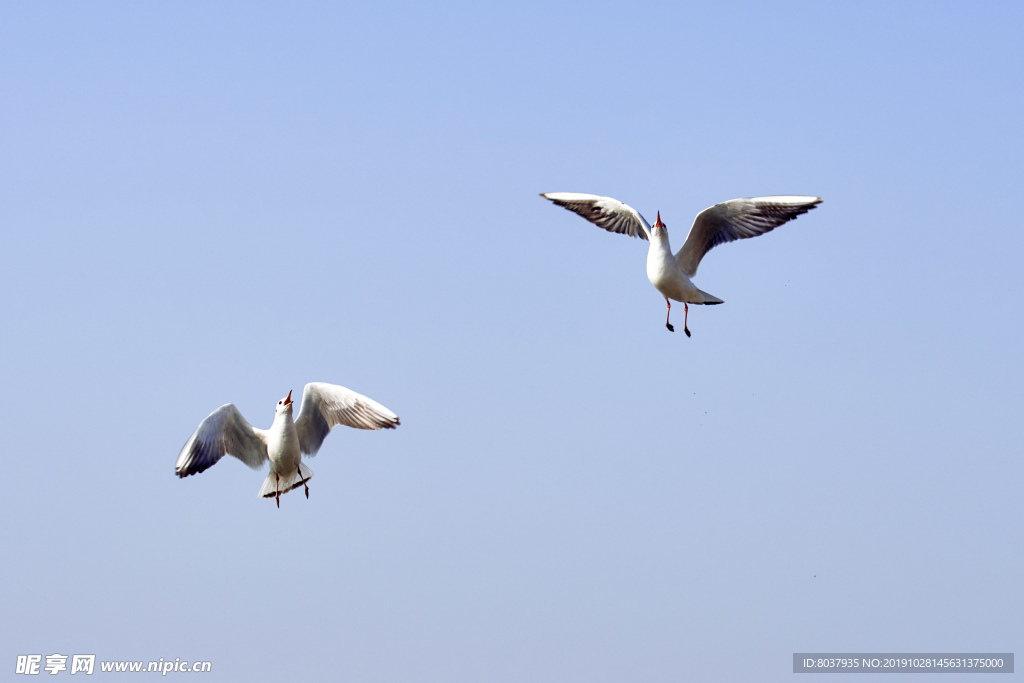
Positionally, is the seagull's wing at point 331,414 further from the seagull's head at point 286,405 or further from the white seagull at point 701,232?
the white seagull at point 701,232

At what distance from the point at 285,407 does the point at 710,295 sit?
632cm

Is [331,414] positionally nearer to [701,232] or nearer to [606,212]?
[606,212]

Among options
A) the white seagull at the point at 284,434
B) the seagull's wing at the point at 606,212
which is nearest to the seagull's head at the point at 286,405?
the white seagull at the point at 284,434

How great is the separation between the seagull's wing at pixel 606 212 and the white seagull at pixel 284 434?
15.3ft

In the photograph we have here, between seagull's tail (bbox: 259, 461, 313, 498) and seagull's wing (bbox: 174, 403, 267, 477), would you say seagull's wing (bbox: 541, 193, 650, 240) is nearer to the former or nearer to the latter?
seagull's tail (bbox: 259, 461, 313, 498)

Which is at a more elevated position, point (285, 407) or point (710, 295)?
point (710, 295)

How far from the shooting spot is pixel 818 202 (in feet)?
56.0

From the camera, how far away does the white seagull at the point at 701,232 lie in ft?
57.6

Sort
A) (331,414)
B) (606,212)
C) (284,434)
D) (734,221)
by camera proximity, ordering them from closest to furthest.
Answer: (284,434) < (331,414) < (734,221) < (606,212)

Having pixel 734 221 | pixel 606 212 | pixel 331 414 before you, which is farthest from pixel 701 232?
pixel 331 414

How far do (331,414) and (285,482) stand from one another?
1229 millimetres

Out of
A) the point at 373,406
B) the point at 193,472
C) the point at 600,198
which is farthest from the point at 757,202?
the point at 193,472

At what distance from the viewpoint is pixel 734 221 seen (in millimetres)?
18141

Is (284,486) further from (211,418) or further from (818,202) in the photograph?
(818,202)
